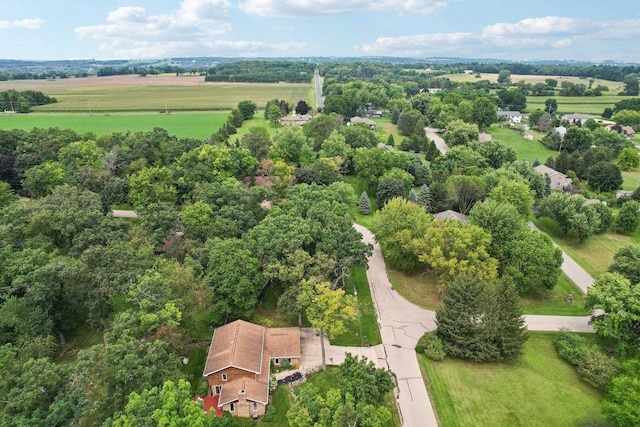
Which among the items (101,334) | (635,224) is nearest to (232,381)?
(101,334)

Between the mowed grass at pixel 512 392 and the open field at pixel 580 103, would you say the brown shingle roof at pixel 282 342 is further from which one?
the open field at pixel 580 103

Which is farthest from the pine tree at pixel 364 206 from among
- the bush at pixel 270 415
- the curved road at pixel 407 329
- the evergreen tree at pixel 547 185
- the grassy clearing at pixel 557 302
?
the bush at pixel 270 415

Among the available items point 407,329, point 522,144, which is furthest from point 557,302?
point 522,144

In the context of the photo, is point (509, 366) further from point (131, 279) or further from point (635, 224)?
point (635, 224)

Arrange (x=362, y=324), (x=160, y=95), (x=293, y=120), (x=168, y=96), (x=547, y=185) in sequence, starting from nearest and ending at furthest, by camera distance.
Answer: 1. (x=362, y=324)
2. (x=547, y=185)
3. (x=293, y=120)
4. (x=168, y=96)
5. (x=160, y=95)

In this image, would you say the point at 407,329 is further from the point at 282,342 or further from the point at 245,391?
the point at 245,391

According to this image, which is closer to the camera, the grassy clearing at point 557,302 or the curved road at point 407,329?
the curved road at point 407,329
